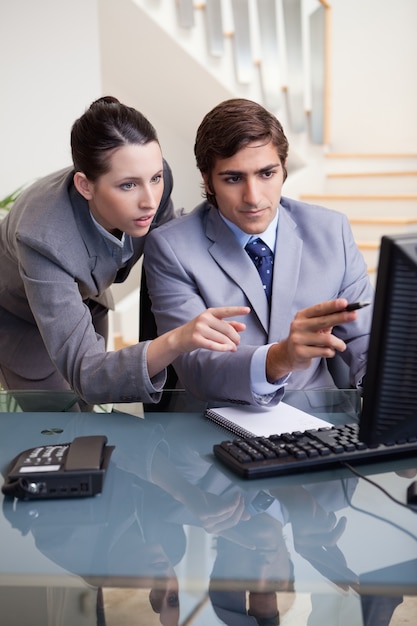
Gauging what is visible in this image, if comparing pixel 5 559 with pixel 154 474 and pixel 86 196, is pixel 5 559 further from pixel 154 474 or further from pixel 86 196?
pixel 86 196

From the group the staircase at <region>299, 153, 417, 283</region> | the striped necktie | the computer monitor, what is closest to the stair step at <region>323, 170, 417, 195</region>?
the staircase at <region>299, 153, 417, 283</region>

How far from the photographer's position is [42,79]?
3.72 metres

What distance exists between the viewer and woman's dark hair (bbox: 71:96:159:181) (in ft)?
5.24

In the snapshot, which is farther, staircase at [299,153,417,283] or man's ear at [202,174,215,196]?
staircase at [299,153,417,283]

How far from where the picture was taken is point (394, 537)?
3.03 feet

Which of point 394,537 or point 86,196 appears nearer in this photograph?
point 394,537

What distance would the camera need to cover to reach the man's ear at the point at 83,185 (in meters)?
1.65

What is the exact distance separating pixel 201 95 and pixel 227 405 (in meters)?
3.93

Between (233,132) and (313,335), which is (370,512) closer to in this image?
(313,335)

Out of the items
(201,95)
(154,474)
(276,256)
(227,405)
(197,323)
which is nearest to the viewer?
(154,474)

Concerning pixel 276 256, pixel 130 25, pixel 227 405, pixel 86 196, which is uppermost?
pixel 130 25

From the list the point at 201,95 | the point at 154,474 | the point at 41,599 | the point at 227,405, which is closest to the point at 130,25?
the point at 201,95

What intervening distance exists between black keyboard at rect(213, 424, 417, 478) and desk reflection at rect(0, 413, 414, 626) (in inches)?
0.9

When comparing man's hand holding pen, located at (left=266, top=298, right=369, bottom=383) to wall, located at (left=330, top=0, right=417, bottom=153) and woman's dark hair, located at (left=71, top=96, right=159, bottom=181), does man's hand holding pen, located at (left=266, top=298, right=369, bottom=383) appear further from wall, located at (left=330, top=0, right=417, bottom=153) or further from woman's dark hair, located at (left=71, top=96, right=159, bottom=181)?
wall, located at (left=330, top=0, right=417, bottom=153)
